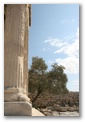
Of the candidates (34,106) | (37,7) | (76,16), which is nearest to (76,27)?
(76,16)

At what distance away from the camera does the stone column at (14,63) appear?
19.8 ft

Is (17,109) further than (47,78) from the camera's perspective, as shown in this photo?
No

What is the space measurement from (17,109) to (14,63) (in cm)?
77

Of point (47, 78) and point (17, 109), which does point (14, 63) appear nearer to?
point (47, 78)

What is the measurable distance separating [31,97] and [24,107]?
2.15ft

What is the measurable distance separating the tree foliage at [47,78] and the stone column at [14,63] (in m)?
0.24

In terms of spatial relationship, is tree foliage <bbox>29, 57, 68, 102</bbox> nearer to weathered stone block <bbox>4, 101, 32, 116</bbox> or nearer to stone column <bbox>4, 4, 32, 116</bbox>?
stone column <bbox>4, 4, 32, 116</bbox>

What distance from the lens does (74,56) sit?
6.08 meters

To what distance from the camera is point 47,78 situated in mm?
6277

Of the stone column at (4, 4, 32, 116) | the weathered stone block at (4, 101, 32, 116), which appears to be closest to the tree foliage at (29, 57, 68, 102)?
the stone column at (4, 4, 32, 116)

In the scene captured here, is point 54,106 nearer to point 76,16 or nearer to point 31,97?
point 31,97

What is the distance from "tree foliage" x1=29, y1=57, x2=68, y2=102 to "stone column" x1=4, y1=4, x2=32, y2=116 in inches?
9.3

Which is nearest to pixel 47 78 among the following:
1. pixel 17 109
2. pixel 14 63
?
pixel 14 63

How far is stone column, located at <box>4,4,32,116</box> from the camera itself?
6043 millimetres
